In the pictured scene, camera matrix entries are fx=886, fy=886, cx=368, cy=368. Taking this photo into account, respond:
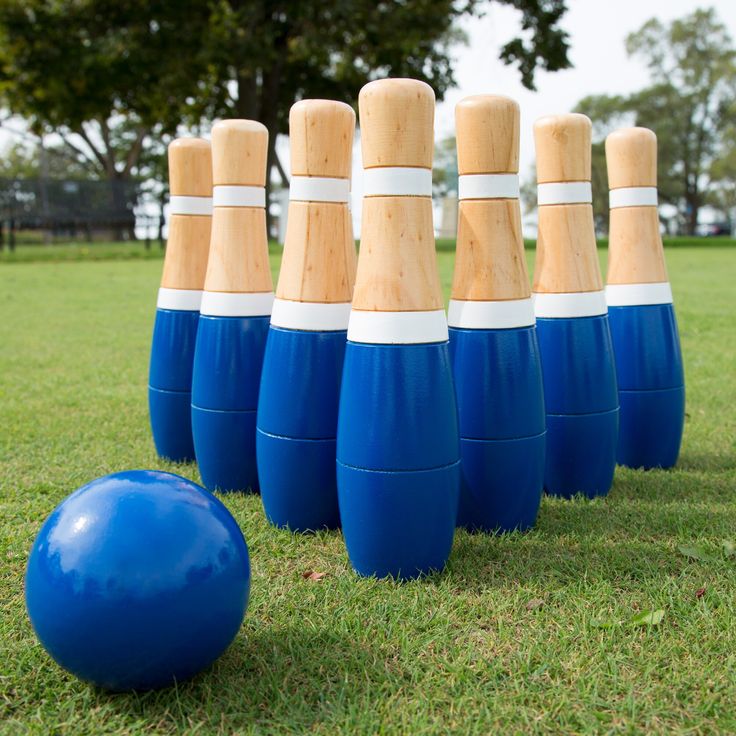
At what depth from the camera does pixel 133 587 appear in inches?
85.2

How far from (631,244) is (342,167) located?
156 centimetres

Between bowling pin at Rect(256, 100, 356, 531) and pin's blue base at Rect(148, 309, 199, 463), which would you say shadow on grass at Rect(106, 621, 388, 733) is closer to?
bowling pin at Rect(256, 100, 356, 531)

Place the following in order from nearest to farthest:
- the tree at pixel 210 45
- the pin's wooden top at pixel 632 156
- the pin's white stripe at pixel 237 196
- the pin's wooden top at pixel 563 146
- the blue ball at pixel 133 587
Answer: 1. the blue ball at pixel 133 587
2. the pin's wooden top at pixel 563 146
3. the pin's white stripe at pixel 237 196
4. the pin's wooden top at pixel 632 156
5. the tree at pixel 210 45

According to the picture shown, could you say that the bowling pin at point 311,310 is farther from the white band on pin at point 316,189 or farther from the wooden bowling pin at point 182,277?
the wooden bowling pin at point 182,277

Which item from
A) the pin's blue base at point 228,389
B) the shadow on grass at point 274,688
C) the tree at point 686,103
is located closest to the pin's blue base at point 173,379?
the pin's blue base at point 228,389

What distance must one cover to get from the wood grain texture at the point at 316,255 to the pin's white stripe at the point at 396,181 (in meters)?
0.40

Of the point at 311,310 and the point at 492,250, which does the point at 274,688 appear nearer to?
the point at 311,310

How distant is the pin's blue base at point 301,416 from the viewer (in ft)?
10.5

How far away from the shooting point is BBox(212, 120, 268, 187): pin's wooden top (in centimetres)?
362

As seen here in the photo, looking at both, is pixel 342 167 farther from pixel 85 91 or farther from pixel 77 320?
pixel 85 91

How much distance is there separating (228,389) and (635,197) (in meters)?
2.02

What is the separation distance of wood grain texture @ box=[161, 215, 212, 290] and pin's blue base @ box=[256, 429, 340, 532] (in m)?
1.17

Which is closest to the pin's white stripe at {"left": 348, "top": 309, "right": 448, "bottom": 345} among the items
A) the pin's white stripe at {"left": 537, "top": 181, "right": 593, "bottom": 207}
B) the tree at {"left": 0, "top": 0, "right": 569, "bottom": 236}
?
the pin's white stripe at {"left": 537, "top": 181, "right": 593, "bottom": 207}

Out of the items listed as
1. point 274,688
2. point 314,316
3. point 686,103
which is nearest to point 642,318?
point 314,316
